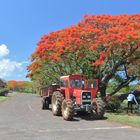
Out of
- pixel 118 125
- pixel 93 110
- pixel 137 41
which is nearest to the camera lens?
pixel 118 125

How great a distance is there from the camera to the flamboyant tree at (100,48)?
90.2 ft

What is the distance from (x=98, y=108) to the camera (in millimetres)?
23031

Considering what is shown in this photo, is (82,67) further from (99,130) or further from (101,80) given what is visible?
(99,130)

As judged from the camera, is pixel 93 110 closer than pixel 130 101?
Yes

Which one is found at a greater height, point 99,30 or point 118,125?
point 99,30

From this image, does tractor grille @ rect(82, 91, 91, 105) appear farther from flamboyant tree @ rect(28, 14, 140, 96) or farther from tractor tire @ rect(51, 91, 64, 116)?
flamboyant tree @ rect(28, 14, 140, 96)

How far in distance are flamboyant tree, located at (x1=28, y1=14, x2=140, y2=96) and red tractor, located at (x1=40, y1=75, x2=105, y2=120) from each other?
3.26 meters

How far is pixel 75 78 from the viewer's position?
24922 millimetres

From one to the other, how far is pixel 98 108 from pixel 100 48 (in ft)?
21.9

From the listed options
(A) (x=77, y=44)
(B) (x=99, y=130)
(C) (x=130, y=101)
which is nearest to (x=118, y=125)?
(B) (x=99, y=130)

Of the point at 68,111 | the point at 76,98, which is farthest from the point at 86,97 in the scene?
the point at 68,111

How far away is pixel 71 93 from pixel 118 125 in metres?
5.41

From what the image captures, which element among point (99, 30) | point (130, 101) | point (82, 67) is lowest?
point (130, 101)

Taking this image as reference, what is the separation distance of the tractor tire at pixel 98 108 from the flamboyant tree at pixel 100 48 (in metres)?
4.80
